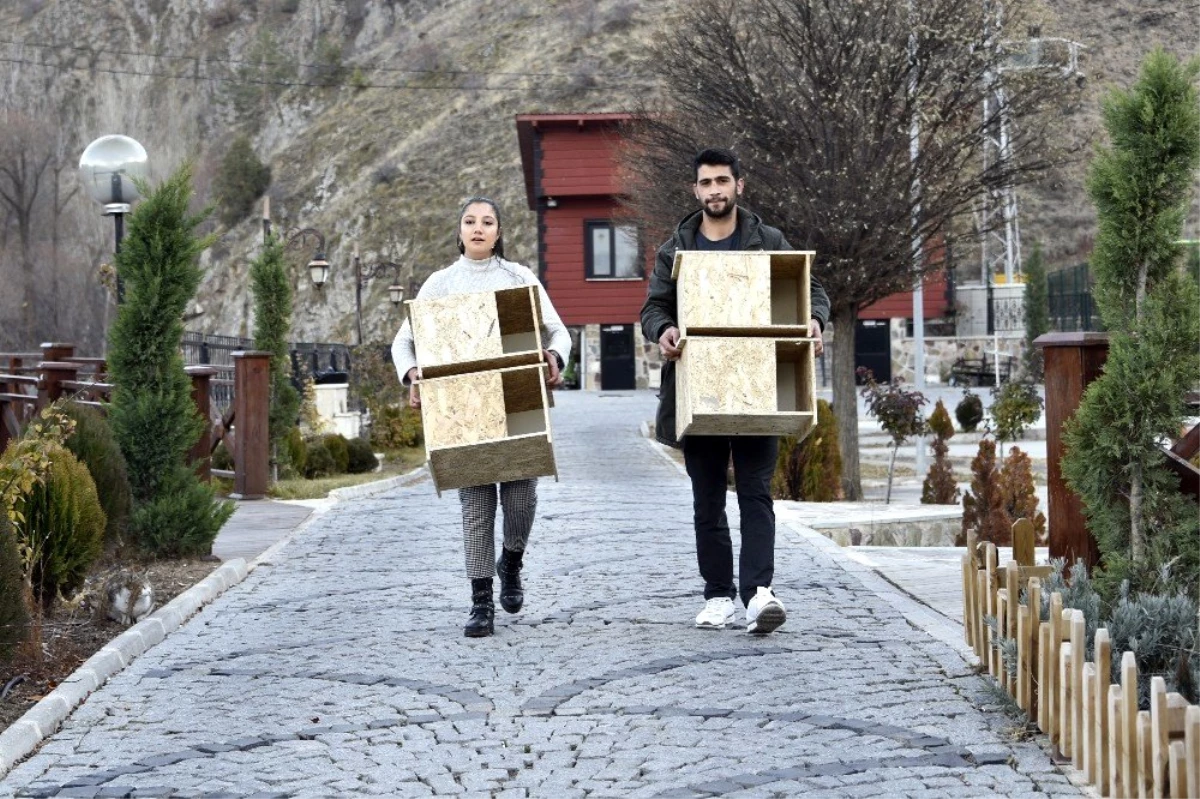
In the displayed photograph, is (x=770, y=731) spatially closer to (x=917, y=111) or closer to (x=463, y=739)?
(x=463, y=739)

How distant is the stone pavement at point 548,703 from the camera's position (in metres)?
5.35

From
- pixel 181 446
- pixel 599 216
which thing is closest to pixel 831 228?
pixel 181 446

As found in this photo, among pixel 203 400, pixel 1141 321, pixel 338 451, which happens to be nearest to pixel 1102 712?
pixel 1141 321

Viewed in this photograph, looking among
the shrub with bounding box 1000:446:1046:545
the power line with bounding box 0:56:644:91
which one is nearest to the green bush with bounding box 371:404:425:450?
the shrub with bounding box 1000:446:1046:545

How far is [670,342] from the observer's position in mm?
7535

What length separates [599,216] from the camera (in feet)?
160

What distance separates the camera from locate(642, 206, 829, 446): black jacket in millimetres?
7664

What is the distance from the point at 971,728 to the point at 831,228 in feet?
52.5

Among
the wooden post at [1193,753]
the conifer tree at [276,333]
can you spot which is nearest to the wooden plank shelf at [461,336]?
the wooden post at [1193,753]

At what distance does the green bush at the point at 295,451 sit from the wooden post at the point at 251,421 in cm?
297

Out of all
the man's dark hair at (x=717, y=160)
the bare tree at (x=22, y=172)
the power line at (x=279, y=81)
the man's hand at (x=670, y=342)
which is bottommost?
the man's hand at (x=670, y=342)

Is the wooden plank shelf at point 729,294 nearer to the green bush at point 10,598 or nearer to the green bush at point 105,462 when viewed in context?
the green bush at point 10,598

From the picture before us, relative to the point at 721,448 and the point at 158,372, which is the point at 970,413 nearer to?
the point at 158,372

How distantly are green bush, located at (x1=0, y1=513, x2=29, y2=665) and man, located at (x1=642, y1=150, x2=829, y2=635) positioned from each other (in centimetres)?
278
